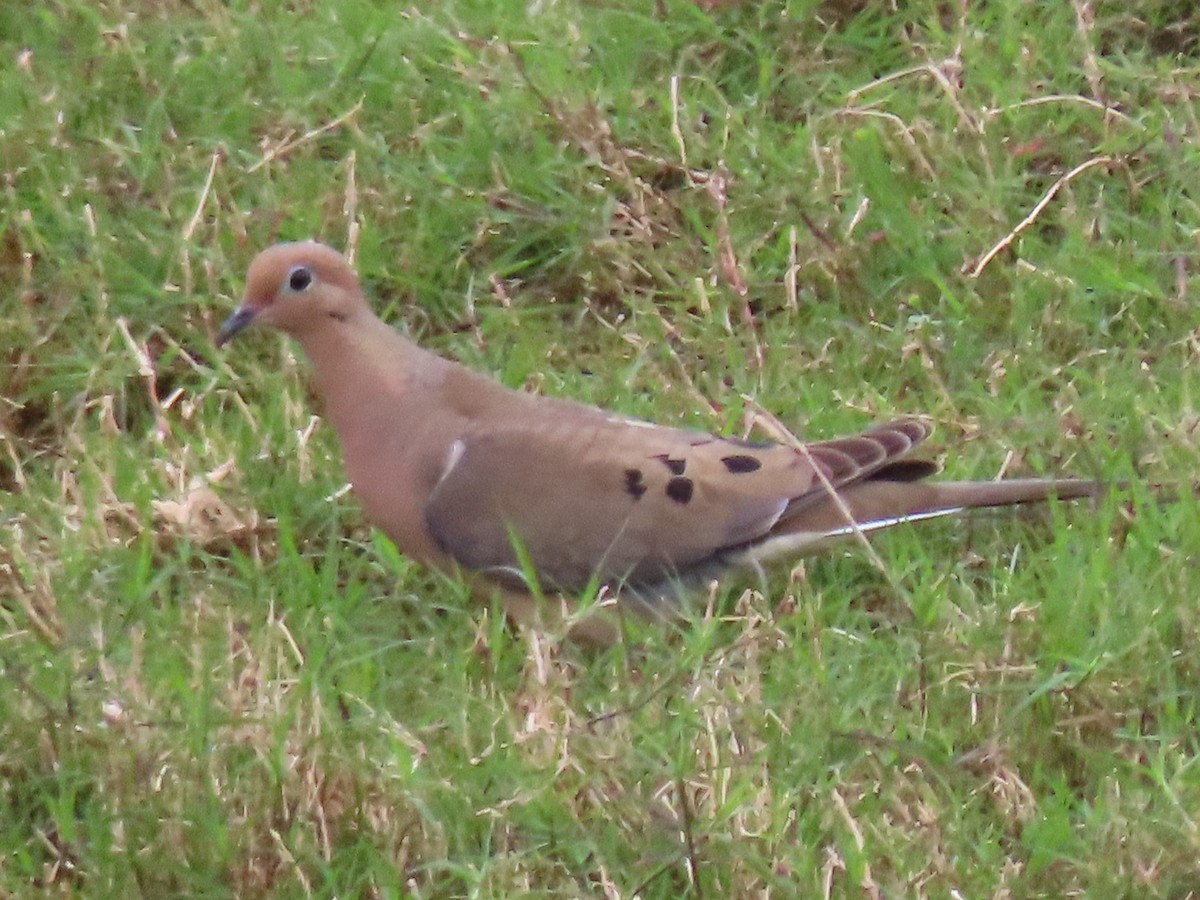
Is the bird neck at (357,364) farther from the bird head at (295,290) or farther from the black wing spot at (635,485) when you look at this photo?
the black wing spot at (635,485)

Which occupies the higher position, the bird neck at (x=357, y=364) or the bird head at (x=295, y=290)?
the bird head at (x=295, y=290)

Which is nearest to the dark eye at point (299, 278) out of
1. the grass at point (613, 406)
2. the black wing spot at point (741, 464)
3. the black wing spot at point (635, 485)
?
the grass at point (613, 406)

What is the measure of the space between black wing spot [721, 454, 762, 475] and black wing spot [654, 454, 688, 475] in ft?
0.28

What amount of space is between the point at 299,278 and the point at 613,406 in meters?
0.80

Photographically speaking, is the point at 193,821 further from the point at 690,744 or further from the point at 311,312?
the point at 311,312

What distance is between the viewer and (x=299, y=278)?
4523 millimetres

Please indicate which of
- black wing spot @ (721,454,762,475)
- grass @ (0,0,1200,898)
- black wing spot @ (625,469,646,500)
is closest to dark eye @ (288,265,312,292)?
grass @ (0,0,1200,898)

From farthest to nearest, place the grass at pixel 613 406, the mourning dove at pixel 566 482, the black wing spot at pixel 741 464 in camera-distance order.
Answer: the black wing spot at pixel 741 464, the mourning dove at pixel 566 482, the grass at pixel 613 406

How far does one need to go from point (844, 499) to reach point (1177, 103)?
68.3 inches

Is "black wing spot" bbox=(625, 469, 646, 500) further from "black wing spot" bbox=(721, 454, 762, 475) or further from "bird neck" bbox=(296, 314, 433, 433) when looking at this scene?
"bird neck" bbox=(296, 314, 433, 433)

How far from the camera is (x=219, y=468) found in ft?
15.3

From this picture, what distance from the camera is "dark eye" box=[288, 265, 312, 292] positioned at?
14.8 feet

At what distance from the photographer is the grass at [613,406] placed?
11.5 ft

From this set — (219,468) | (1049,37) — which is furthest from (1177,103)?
(219,468)
